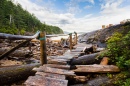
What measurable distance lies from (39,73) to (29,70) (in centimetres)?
144

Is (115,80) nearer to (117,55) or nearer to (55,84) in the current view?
(117,55)

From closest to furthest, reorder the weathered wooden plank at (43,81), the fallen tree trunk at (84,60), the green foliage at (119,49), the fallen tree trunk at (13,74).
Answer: the weathered wooden plank at (43,81) → the fallen tree trunk at (13,74) → the green foliage at (119,49) → the fallen tree trunk at (84,60)

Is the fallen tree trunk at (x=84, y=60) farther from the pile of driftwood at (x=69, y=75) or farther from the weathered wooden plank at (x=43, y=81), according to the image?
the weathered wooden plank at (x=43, y=81)

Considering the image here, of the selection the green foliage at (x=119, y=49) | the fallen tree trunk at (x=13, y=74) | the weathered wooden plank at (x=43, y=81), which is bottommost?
the fallen tree trunk at (x=13, y=74)

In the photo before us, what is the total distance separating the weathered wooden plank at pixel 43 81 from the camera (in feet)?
10.1

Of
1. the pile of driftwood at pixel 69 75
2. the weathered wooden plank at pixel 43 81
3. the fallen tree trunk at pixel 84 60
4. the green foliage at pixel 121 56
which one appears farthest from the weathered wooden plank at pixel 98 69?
the weathered wooden plank at pixel 43 81

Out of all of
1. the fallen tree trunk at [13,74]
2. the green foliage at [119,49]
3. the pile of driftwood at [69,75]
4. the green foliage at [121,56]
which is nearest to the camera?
the pile of driftwood at [69,75]

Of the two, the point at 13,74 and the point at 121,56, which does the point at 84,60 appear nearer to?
the point at 121,56

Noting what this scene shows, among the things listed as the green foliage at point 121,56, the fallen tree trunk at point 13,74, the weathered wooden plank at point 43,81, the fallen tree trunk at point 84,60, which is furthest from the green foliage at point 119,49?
the fallen tree trunk at point 13,74

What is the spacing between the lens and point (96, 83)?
4309mm

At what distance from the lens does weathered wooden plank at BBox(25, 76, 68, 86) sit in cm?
309

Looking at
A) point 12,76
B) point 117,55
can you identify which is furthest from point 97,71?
point 12,76

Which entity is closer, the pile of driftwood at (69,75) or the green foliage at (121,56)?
the pile of driftwood at (69,75)

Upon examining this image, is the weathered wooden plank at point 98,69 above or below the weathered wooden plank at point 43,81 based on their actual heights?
below
